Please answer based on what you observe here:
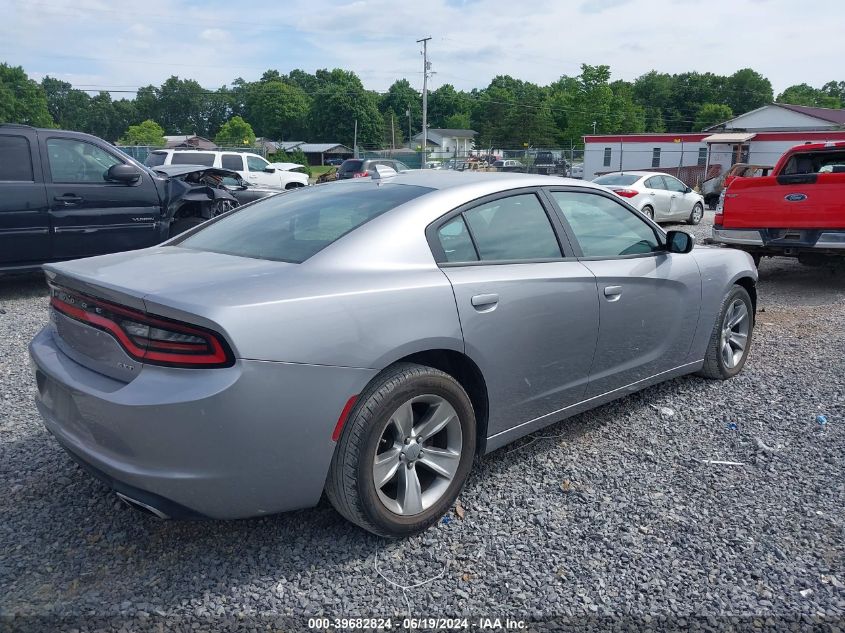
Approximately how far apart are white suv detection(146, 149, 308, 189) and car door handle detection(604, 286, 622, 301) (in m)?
16.4

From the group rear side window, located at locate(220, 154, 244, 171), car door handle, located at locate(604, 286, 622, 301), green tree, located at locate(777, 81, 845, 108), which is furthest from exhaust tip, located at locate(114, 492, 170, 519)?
green tree, located at locate(777, 81, 845, 108)

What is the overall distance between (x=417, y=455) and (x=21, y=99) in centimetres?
12374

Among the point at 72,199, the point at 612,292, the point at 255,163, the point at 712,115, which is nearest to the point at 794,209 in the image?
the point at 612,292

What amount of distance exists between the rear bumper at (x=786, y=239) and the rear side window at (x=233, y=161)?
51.0 ft

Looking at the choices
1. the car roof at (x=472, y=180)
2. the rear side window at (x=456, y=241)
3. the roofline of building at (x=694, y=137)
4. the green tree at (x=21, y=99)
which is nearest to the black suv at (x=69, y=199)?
the car roof at (x=472, y=180)

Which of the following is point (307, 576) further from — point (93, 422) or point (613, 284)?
point (613, 284)

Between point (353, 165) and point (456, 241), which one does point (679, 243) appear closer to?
point (456, 241)

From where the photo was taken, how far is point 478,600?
2516mm

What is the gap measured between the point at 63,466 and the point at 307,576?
5.40 ft

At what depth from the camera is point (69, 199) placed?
296 inches

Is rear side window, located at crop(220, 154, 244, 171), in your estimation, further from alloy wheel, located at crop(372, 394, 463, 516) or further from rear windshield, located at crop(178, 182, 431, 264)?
alloy wheel, located at crop(372, 394, 463, 516)

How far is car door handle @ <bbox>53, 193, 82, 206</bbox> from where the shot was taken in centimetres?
745

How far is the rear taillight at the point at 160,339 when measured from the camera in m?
2.29

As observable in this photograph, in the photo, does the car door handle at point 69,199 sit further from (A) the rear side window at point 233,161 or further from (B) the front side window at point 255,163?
(B) the front side window at point 255,163
